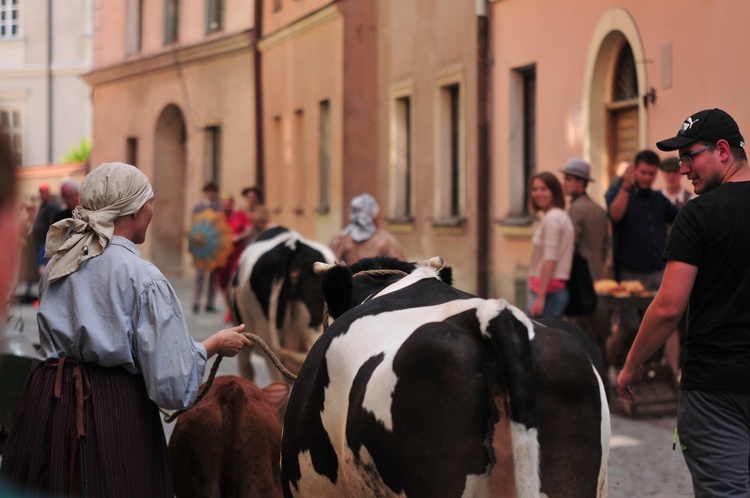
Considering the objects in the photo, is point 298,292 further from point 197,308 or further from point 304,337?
point 197,308

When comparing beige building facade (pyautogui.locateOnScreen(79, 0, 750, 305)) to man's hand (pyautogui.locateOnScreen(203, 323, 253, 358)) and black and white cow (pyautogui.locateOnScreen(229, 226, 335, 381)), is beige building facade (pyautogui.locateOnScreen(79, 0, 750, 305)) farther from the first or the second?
man's hand (pyautogui.locateOnScreen(203, 323, 253, 358))

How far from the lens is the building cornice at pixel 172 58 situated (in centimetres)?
3145

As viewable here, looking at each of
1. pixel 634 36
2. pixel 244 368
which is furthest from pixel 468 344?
pixel 634 36

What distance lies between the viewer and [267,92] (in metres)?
30.2

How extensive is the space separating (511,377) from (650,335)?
5.02ft

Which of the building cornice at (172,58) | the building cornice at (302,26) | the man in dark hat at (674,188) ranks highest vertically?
the building cornice at (172,58)

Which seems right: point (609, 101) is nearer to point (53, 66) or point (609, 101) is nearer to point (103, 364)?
point (103, 364)

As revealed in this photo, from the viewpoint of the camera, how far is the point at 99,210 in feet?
15.4

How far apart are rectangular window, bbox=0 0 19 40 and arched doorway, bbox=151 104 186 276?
25.6 meters

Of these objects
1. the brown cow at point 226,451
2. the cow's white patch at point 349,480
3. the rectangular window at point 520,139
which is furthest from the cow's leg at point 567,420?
the rectangular window at point 520,139

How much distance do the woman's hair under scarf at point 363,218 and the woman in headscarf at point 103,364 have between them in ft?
20.9

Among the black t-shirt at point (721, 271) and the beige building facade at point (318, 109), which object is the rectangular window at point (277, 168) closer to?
the beige building facade at point (318, 109)

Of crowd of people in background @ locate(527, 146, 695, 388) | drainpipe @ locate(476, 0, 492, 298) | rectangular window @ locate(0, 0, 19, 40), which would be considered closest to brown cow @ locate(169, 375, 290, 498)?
crowd of people in background @ locate(527, 146, 695, 388)

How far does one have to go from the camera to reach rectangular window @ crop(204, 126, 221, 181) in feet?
112
